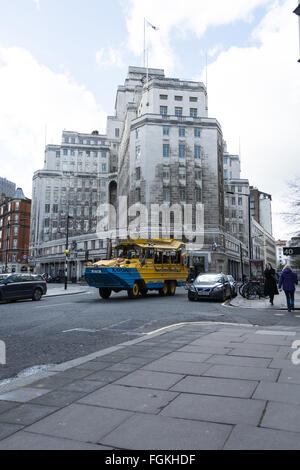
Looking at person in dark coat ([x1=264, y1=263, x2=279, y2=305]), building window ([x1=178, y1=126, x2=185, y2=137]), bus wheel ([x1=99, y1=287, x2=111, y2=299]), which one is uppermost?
building window ([x1=178, y1=126, x2=185, y2=137])

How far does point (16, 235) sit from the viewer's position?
10381 cm

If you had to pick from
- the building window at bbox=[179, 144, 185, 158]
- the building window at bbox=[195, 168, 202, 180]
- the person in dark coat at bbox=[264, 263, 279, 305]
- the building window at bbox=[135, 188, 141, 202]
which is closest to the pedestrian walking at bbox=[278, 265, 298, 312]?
the person in dark coat at bbox=[264, 263, 279, 305]

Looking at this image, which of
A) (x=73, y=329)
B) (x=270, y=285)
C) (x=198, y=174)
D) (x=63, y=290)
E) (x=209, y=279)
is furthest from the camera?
(x=198, y=174)

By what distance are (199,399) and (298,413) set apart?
0.94 meters

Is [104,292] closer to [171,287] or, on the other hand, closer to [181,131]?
[171,287]

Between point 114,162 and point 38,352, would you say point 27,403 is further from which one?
point 114,162

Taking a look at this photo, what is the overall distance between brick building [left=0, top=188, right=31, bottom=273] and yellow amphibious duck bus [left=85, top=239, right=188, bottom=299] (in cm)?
8422

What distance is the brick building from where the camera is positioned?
103m

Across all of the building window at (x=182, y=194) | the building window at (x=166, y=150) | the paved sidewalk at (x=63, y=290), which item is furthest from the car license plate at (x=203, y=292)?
the building window at (x=166, y=150)

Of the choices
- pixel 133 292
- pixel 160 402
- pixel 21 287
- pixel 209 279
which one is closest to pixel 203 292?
pixel 209 279

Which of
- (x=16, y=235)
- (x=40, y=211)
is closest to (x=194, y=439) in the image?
(x=40, y=211)

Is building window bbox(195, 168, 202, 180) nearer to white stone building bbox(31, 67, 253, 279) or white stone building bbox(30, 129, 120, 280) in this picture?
white stone building bbox(31, 67, 253, 279)

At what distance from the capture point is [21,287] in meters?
20.4

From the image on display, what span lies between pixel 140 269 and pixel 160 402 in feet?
54.1
